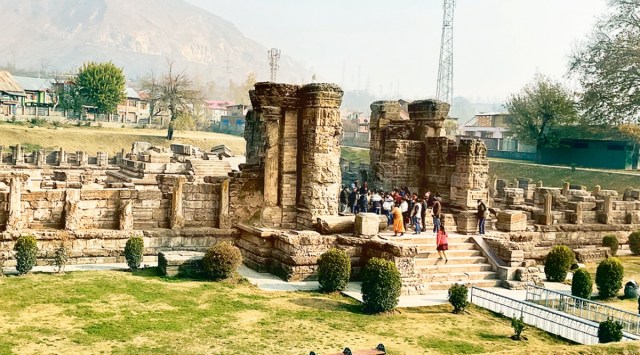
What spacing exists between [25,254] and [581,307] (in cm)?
1362

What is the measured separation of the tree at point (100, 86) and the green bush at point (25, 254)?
65.6m

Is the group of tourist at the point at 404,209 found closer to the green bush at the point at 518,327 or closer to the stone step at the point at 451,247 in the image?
the stone step at the point at 451,247

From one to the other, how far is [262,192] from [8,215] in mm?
7416

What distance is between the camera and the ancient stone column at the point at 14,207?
17266 mm

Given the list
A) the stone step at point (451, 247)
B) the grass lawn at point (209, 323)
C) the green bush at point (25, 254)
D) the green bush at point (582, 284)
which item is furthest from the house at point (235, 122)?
the grass lawn at point (209, 323)

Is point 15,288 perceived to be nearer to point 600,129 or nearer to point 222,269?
point 222,269

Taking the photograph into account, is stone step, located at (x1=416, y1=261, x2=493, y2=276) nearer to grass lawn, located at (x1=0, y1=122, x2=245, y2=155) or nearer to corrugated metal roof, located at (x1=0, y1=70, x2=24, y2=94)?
grass lawn, located at (x1=0, y1=122, x2=245, y2=155)

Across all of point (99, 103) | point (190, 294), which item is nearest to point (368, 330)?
point (190, 294)

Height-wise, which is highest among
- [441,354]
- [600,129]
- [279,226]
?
[600,129]

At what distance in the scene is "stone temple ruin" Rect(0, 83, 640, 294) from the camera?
17.8 metres

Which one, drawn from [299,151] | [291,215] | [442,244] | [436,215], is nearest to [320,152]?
[299,151]

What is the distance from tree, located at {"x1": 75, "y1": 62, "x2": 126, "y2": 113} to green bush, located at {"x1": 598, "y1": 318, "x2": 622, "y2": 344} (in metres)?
73.7

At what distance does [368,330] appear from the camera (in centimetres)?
1319

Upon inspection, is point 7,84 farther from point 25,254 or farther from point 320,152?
point 25,254
